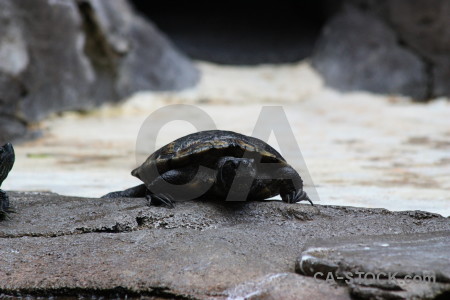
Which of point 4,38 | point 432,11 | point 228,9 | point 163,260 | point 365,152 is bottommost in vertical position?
point 163,260

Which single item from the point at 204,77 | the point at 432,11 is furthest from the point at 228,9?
the point at 432,11

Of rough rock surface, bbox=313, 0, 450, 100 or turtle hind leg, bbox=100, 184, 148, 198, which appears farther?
rough rock surface, bbox=313, 0, 450, 100

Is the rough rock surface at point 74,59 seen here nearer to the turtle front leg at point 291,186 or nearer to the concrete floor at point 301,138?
the concrete floor at point 301,138

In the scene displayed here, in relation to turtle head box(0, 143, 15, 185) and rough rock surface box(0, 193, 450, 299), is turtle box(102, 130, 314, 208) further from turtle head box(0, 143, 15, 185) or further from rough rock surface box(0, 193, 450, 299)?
turtle head box(0, 143, 15, 185)

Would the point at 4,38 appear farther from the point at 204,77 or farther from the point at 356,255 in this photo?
the point at 356,255

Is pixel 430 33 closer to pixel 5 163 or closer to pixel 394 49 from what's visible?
pixel 394 49

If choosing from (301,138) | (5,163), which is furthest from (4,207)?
(301,138)

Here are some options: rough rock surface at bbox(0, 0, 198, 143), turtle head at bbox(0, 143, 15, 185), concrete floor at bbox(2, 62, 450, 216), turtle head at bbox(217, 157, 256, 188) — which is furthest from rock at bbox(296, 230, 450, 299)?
rough rock surface at bbox(0, 0, 198, 143)
